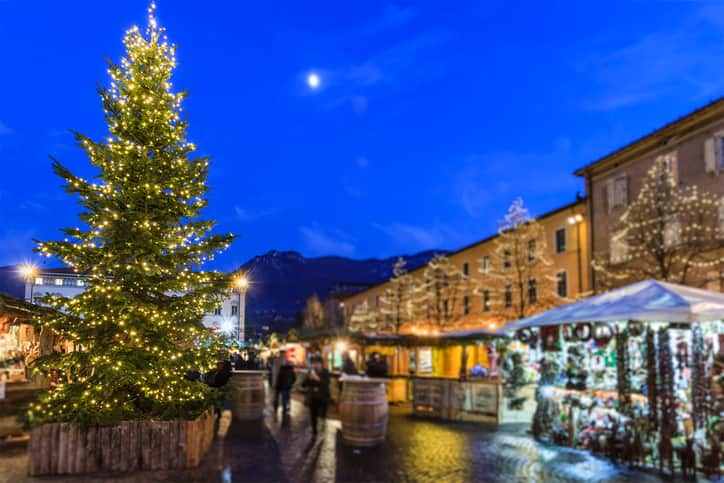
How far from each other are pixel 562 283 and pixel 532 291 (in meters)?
2.76

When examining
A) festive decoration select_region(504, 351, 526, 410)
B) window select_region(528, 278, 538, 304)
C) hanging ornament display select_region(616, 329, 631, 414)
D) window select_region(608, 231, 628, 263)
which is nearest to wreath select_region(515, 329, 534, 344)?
festive decoration select_region(504, 351, 526, 410)

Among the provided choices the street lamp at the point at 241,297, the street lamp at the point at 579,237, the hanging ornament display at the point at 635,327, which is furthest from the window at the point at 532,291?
the street lamp at the point at 241,297

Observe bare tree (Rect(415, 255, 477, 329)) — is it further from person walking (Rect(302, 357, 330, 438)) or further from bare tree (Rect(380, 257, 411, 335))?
person walking (Rect(302, 357, 330, 438))

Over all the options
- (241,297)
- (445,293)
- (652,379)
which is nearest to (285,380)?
(241,297)

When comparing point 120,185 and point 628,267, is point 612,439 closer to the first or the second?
point 120,185

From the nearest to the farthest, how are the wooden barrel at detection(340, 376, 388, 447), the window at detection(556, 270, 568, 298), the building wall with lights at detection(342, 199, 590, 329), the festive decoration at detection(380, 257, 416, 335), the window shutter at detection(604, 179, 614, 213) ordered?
1. the wooden barrel at detection(340, 376, 388, 447)
2. the window shutter at detection(604, 179, 614, 213)
3. the building wall with lights at detection(342, 199, 590, 329)
4. the window at detection(556, 270, 568, 298)
5. the festive decoration at detection(380, 257, 416, 335)

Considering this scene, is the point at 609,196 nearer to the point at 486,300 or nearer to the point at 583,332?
the point at 486,300

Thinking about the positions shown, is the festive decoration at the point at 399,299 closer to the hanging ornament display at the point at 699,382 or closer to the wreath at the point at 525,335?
the wreath at the point at 525,335

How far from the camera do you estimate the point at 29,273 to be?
9.74 meters

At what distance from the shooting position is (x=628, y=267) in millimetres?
27750

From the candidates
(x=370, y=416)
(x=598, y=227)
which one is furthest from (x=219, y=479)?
(x=598, y=227)

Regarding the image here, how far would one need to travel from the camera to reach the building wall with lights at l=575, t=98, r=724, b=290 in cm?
2442

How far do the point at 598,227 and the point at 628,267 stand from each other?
3849 millimetres

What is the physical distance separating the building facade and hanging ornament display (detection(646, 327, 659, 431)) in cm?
767
